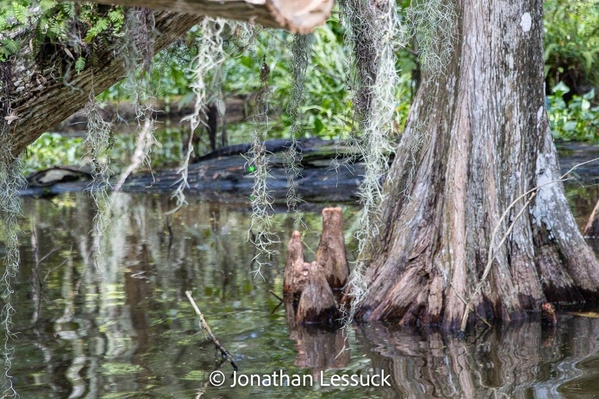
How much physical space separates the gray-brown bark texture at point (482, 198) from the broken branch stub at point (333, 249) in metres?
0.80

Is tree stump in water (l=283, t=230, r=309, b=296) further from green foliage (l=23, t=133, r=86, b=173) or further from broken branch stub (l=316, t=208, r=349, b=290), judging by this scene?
green foliage (l=23, t=133, r=86, b=173)

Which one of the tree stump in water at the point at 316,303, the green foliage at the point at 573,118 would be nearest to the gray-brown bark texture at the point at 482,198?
the tree stump in water at the point at 316,303

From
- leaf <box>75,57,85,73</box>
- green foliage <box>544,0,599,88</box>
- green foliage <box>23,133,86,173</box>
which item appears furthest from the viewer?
green foliage <box>23,133,86,173</box>

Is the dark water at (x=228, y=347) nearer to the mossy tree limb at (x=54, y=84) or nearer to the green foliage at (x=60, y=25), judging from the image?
the mossy tree limb at (x=54, y=84)

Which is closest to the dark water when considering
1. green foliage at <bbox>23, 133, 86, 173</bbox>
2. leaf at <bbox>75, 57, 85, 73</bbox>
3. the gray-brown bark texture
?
the gray-brown bark texture

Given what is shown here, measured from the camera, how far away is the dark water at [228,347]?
5215 millimetres

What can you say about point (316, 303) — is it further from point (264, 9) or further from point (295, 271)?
point (264, 9)

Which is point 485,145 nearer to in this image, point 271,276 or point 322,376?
point 322,376

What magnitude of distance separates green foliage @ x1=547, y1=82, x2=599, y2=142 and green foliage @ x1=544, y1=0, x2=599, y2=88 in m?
1.01

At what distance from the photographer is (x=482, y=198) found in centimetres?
624

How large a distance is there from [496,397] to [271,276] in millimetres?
3667

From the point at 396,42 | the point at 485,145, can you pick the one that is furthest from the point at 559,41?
the point at 396,42

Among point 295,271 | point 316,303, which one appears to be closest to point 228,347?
point 316,303

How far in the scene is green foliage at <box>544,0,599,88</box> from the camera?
47.1ft
